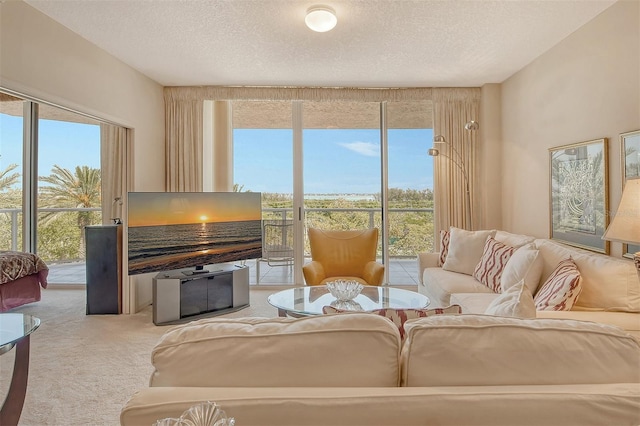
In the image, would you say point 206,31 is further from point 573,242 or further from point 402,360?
point 573,242

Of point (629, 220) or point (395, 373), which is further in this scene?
point (629, 220)

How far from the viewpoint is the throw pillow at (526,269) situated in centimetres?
231

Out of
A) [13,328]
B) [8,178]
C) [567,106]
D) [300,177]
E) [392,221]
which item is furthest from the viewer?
[392,221]

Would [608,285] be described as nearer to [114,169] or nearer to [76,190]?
[114,169]

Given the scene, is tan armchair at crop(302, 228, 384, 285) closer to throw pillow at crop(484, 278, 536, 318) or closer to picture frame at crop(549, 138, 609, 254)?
picture frame at crop(549, 138, 609, 254)

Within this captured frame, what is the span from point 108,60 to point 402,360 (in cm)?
365

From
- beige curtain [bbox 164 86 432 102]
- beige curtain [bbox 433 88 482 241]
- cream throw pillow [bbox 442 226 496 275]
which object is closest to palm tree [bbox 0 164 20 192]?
beige curtain [bbox 164 86 432 102]

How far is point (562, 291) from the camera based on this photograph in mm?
1900

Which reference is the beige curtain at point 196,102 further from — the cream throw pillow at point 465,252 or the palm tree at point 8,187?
the cream throw pillow at point 465,252

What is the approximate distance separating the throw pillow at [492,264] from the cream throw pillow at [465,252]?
0.11 metres

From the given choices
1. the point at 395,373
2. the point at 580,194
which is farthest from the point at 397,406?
the point at 580,194

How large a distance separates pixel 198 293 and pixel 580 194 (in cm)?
353

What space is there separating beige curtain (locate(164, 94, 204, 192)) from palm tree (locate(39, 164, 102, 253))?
0.79 metres

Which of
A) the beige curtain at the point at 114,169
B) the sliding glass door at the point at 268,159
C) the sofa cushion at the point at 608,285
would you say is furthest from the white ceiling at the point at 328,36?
the sofa cushion at the point at 608,285
